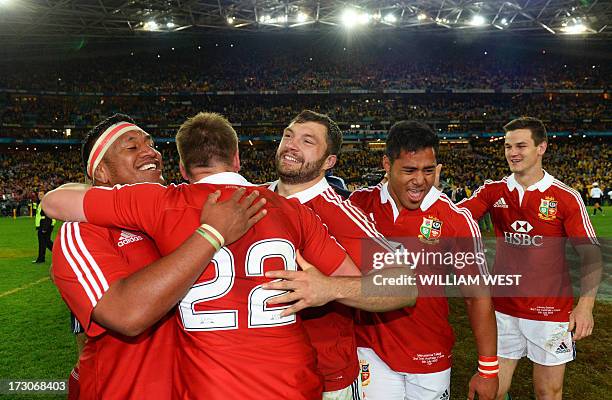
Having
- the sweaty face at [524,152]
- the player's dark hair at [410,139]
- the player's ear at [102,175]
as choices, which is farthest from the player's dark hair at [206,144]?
the sweaty face at [524,152]

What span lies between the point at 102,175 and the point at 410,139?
201 cm

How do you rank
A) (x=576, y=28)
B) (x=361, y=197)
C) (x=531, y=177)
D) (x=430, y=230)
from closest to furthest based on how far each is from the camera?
(x=430, y=230), (x=361, y=197), (x=531, y=177), (x=576, y=28)

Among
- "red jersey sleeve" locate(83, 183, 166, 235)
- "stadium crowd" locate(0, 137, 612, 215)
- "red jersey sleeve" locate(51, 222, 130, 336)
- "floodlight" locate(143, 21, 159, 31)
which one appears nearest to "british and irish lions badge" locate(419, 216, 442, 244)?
"red jersey sleeve" locate(83, 183, 166, 235)

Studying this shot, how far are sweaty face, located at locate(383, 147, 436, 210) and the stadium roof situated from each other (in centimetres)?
3506

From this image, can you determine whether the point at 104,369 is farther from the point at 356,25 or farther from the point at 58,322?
the point at 356,25

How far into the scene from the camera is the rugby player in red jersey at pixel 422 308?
10.5ft

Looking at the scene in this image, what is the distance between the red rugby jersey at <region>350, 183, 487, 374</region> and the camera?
3213mm

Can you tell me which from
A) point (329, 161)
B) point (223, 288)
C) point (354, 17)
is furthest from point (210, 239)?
point (354, 17)

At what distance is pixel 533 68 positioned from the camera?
54438 millimetres

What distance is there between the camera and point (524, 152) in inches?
173

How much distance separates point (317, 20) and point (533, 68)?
30.2m

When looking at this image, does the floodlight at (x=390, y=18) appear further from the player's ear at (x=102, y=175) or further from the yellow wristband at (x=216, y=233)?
the yellow wristband at (x=216, y=233)

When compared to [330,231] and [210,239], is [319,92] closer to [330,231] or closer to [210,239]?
[330,231]

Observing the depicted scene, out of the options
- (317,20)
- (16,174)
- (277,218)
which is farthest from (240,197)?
(16,174)
